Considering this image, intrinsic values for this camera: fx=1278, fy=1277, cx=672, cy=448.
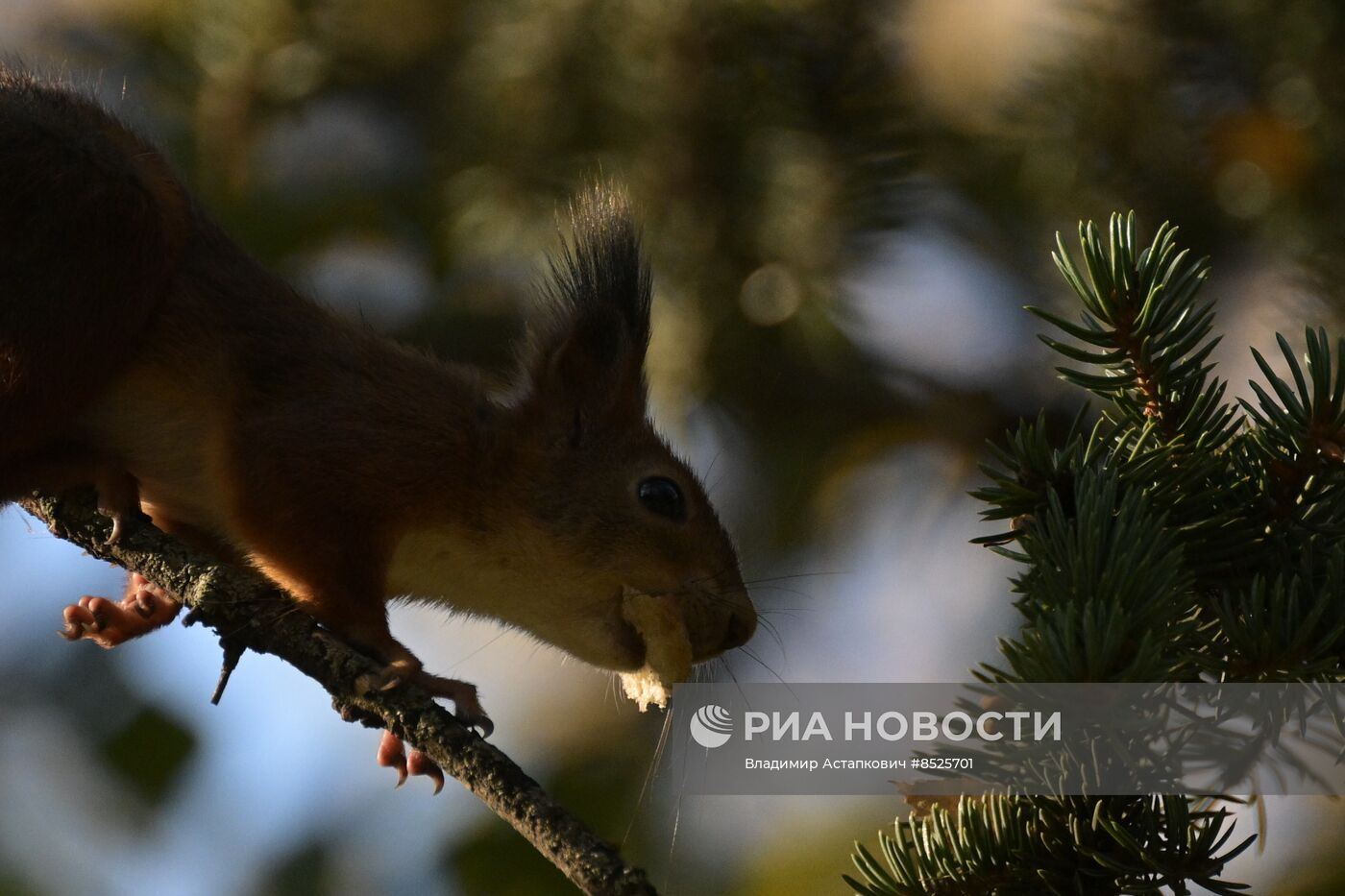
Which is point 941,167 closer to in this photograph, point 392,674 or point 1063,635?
point 392,674

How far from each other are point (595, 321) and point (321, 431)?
836 millimetres

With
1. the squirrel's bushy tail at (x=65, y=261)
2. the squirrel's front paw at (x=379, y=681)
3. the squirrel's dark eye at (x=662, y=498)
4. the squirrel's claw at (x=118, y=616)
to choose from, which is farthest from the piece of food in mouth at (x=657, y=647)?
the squirrel's bushy tail at (x=65, y=261)

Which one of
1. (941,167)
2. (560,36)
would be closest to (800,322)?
(941,167)

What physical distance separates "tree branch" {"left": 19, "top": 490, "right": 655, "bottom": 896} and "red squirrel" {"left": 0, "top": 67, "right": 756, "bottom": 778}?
0.11 metres

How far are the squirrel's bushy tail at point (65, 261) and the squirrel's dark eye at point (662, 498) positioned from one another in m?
1.19

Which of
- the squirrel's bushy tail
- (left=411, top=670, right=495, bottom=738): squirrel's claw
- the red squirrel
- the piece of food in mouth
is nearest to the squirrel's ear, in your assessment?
the red squirrel

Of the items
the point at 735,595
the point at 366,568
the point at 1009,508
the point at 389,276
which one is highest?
the point at 389,276

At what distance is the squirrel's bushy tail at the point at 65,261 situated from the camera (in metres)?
2.47

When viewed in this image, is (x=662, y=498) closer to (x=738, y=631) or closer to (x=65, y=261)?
(x=738, y=631)

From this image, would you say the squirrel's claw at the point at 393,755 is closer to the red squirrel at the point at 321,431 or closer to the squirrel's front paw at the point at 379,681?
the red squirrel at the point at 321,431

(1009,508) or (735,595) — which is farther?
(735,595)

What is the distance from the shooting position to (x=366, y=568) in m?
2.64

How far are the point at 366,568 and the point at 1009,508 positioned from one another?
151cm

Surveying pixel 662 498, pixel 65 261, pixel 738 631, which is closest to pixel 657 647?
pixel 738 631
